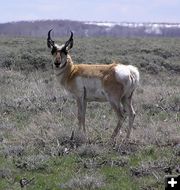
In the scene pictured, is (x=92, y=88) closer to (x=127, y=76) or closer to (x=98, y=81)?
(x=98, y=81)

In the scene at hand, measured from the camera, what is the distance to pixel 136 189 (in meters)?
6.95

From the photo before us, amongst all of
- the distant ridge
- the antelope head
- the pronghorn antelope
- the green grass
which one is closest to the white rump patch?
the pronghorn antelope

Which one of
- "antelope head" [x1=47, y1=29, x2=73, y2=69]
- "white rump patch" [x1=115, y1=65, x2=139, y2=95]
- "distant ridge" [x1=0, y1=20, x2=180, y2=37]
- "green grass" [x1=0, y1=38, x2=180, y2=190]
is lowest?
"distant ridge" [x1=0, y1=20, x2=180, y2=37]

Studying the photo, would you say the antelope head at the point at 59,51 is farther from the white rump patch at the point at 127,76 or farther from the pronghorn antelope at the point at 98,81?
the white rump patch at the point at 127,76

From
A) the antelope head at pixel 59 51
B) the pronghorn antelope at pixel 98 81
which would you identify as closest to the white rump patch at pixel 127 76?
the pronghorn antelope at pixel 98 81

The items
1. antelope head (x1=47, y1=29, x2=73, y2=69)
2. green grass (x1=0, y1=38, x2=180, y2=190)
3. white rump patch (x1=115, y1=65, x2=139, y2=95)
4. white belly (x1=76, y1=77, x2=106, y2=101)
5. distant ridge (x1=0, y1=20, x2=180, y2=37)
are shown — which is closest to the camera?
green grass (x1=0, y1=38, x2=180, y2=190)

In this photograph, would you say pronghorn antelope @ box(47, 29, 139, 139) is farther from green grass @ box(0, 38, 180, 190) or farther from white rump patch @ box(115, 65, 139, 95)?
green grass @ box(0, 38, 180, 190)

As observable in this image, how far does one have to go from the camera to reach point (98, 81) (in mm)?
9945

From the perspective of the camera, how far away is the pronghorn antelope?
9711mm

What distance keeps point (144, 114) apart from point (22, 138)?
3561 millimetres

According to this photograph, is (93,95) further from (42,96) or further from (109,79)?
(42,96)

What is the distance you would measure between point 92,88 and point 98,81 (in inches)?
7.4

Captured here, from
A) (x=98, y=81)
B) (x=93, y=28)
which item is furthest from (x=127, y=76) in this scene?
(x=93, y=28)

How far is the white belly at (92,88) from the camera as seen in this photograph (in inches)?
392
